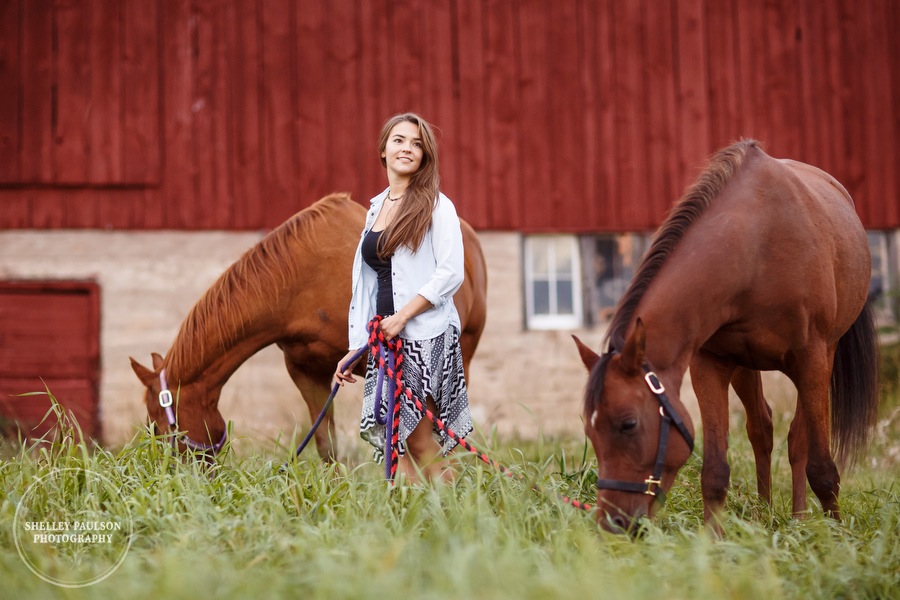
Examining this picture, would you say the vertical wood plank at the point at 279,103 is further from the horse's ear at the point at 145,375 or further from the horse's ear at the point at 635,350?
the horse's ear at the point at 635,350

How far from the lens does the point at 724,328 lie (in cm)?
356

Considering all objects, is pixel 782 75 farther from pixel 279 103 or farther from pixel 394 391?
pixel 394 391

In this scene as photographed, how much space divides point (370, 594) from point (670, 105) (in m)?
7.35

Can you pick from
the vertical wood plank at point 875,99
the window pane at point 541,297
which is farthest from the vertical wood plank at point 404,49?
the vertical wood plank at point 875,99

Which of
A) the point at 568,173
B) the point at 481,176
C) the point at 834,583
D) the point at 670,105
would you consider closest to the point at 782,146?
the point at 670,105

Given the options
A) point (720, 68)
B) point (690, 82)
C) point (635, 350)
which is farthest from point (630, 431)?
point (720, 68)

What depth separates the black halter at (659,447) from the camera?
2.99 metres

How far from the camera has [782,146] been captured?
8531 mm

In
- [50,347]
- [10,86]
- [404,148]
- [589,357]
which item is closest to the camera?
[589,357]

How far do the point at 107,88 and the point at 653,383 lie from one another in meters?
6.71

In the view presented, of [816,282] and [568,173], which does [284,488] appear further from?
[568,173]

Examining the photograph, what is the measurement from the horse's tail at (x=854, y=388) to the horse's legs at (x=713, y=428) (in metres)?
1.02

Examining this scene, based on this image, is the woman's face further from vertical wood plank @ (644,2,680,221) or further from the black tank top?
vertical wood plank @ (644,2,680,221)

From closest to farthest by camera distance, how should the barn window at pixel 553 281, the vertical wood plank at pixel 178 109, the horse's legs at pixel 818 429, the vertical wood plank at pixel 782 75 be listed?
the horse's legs at pixel 818 429 < the vertical wood plank at pixel 178 109 < the barn window at pixel 553 281 < the vertical wood plank at pixel 782 75
